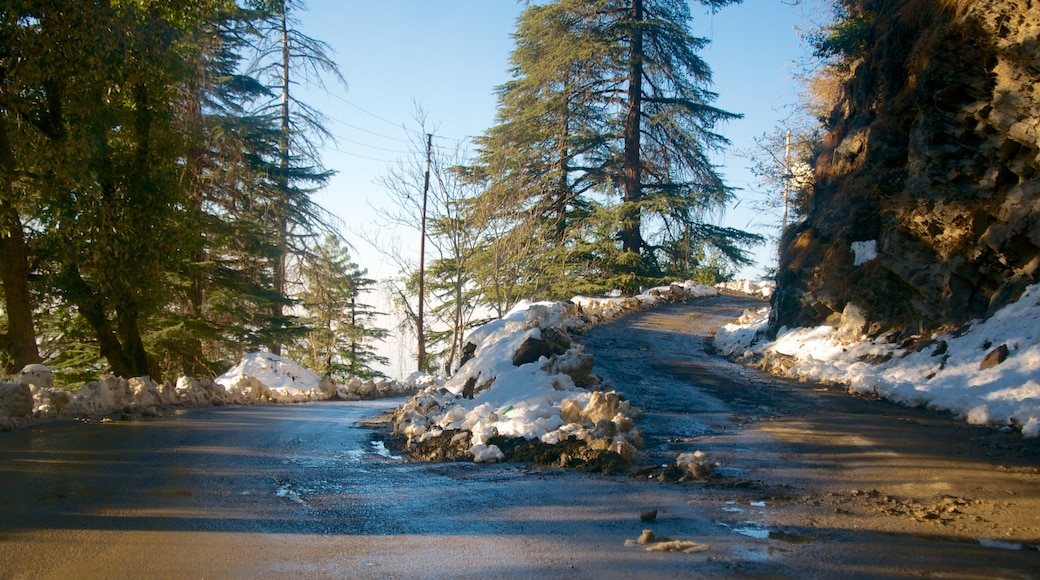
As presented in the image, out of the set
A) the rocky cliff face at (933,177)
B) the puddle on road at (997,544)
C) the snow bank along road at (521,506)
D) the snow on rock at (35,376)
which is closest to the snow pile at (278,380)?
the snow on rock at (35,376)

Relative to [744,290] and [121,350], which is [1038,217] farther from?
[744,290]

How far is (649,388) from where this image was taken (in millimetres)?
13016

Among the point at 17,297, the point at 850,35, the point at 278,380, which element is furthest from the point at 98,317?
the point at 850,35

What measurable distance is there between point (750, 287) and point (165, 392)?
33.8 metres

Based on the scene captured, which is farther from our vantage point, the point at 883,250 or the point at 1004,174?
the point at 883,250

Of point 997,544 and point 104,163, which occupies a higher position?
point 104,163

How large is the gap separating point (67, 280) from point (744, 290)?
3374cm

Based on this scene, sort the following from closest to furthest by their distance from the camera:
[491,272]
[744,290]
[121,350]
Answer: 1. [121,350]
2. [491,272]
3. [744,290]

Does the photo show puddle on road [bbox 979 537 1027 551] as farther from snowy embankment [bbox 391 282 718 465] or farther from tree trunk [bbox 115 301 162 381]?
tree trunk [bbox 115 301 162 381]

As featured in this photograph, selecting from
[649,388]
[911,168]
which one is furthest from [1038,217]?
[649,388]

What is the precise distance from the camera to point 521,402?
9.77 m

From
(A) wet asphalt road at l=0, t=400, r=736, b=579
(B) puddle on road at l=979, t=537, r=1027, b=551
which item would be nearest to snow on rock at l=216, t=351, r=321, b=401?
(A) wet asphalt road at l=0, t=400, r=736, b=579

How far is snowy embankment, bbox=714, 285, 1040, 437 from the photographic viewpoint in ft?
28.9

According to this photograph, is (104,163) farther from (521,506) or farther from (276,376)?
(521,506)
